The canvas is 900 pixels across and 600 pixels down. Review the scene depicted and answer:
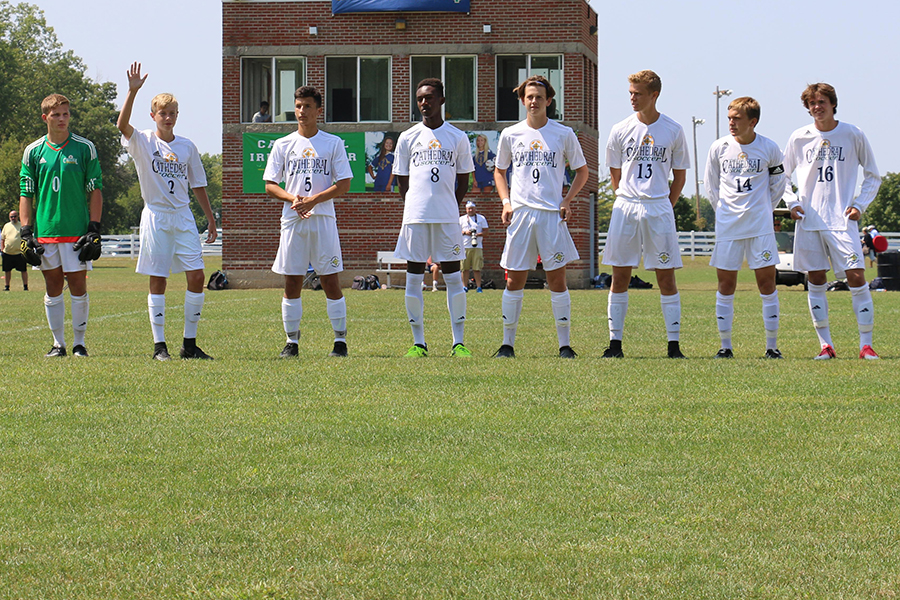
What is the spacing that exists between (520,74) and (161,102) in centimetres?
2325

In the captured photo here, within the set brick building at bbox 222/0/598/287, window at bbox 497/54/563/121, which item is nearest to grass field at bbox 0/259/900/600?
brick building at bbox 222/0/598/287

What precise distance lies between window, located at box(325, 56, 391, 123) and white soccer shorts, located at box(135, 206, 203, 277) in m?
22.8

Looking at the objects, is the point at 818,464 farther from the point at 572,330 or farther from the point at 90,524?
the point at 572,330

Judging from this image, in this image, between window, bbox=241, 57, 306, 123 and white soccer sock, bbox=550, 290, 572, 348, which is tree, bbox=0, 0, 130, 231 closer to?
window, bbox=241, 57, 306, 123

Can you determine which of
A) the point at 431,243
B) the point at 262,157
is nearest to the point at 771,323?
the point at 431,243

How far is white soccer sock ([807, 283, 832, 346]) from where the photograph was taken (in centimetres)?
981

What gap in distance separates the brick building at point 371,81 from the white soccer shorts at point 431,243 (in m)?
21.7

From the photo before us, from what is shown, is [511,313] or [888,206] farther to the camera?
[888,206]

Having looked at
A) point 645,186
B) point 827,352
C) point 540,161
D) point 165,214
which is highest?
point 540,161

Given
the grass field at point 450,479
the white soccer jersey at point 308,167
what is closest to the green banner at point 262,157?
the white soccer jersey at point 308,167

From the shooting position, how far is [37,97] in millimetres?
93250

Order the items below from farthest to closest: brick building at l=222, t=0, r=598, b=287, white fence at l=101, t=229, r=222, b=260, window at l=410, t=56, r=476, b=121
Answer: white fence at l=101, t=229, r=222, b=260
window at l=410, t=56, r=476, b=121
brick building at l=222, t=0, r=598, b=287

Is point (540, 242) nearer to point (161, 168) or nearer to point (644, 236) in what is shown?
point (644, 236)

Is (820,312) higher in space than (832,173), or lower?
lower
